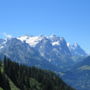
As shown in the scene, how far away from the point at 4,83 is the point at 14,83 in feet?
154

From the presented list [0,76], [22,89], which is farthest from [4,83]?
[22,89]

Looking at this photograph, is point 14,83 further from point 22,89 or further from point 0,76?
point 0,76

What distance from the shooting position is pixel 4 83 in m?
152

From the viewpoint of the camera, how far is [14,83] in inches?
7815

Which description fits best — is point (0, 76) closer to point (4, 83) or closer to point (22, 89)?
point (4, 83)

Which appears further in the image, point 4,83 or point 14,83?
point 14,83

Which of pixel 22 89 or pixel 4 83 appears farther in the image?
pixel 22 89

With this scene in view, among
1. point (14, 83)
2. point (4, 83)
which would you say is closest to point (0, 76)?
point (4, 83)

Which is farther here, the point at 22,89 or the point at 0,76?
the point at 22,89

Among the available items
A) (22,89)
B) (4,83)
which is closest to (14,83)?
(22,89)

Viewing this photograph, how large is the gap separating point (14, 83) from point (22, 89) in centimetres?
634

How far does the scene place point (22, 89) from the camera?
197250 millimetres

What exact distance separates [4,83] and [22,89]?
46494 millimetres
